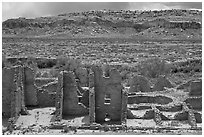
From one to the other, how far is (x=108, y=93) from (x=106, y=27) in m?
71.6

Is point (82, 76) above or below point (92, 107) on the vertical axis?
above

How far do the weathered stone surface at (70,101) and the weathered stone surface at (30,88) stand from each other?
2.76 m

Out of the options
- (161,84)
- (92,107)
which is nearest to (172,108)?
(92,107)

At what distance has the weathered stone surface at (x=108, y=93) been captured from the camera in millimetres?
23156

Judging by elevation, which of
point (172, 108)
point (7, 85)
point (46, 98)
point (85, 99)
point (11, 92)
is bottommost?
point (172, 108)

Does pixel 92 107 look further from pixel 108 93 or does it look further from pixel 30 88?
pixel 30 88

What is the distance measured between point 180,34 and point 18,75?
219 feet

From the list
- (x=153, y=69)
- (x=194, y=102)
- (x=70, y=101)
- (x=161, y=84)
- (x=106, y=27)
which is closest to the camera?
(x=70, y=101)

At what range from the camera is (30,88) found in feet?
85.6

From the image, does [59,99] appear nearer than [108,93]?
No

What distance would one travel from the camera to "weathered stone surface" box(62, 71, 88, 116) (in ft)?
79.4

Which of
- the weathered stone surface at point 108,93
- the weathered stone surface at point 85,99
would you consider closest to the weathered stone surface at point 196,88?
the weathered stone surface at point 108,93

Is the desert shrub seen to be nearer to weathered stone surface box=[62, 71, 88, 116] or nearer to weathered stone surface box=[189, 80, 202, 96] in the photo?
weathered stone surface box=[189, 80, 202, 96]

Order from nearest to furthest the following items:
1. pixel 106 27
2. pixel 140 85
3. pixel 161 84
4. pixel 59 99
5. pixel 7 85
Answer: pixel 7 85
pixel 59 99
pixel 140 85
pixel 161 84
pixel 106 27
